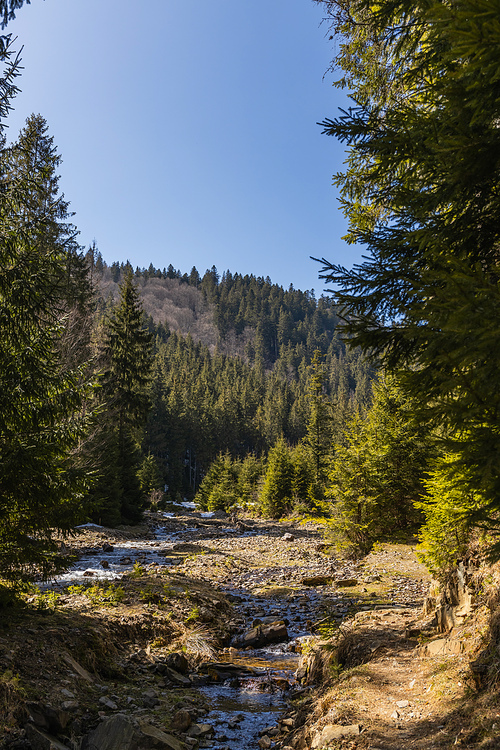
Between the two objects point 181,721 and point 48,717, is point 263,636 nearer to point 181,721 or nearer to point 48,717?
point 181,721

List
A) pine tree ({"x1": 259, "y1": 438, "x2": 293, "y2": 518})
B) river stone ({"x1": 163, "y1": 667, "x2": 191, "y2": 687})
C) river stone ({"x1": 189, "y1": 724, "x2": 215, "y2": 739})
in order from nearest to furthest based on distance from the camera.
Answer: river stone ({"x1": 189, "y1": 724, "x2": 215, "y2": 739}) → river stone ({"x1": 163, "y1": 667, "x2": 191, "y2": 687}) → pine tree ({"x1": 259, "y1": 438, "x2": 293, "y2": 518})

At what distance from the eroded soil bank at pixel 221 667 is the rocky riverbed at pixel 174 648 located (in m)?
0.03

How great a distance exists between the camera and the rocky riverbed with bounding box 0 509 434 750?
4.93 meters

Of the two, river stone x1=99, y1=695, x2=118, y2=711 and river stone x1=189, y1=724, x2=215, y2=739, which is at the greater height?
river stone x1=99, y1=695, x2=118, y2=711

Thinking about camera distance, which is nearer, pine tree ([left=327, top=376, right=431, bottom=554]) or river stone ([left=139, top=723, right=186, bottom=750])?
river stone ([left=139, top=723, right=186, bottom=750])

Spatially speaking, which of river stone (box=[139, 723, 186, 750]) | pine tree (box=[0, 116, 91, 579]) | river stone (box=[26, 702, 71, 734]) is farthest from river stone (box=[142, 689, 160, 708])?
pine tree (box=[0, 116, 91, 579])

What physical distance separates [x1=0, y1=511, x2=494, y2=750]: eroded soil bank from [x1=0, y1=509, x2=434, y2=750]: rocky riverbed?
3cm

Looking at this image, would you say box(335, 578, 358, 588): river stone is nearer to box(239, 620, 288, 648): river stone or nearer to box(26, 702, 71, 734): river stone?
box(239, 620, 288, 648): river stone

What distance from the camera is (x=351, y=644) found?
699cm

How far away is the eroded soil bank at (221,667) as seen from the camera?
4629 millimetres

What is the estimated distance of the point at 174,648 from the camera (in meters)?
8.20

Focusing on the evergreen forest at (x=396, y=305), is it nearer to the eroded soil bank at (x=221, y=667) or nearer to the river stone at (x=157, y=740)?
the eroded soil bank at (x=221, y=667)

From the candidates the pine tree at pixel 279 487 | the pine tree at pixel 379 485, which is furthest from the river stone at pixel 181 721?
the pine tree at pixel 279 487

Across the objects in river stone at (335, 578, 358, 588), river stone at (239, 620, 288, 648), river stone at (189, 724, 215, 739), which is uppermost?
river stone at (189, 724, 215, 739)
